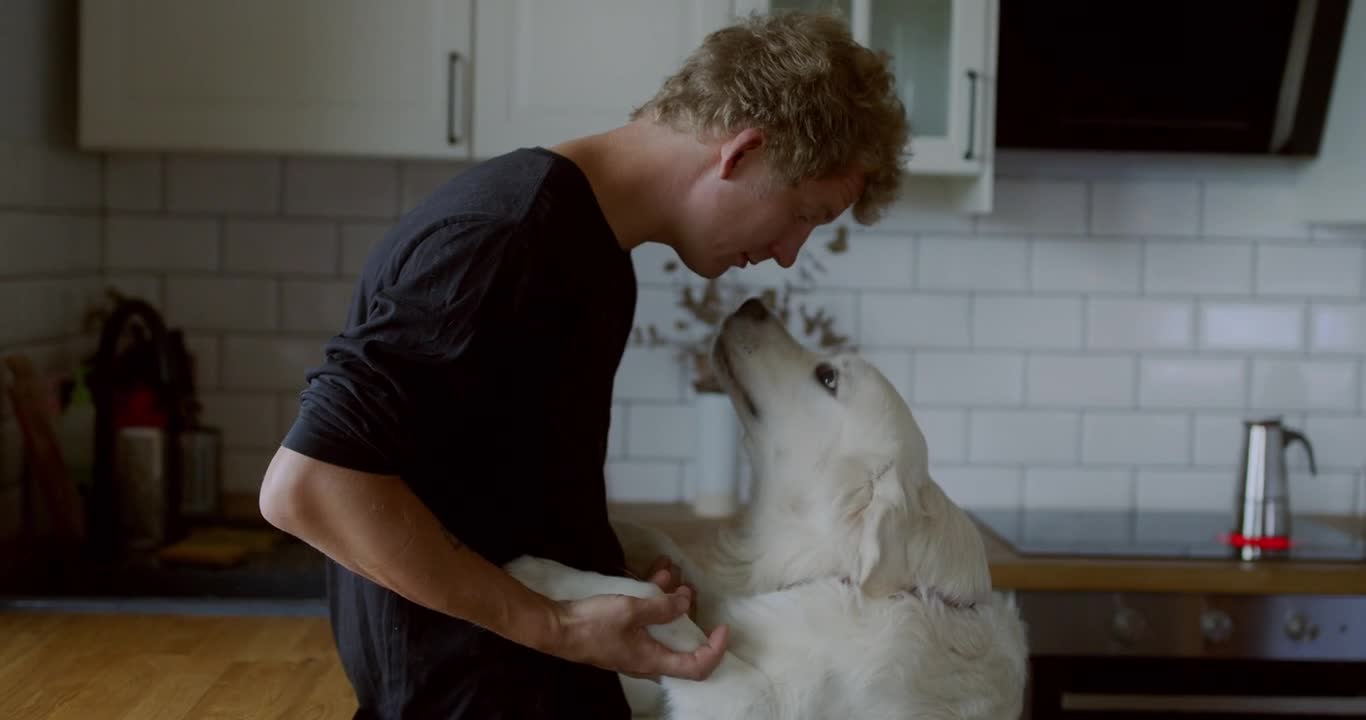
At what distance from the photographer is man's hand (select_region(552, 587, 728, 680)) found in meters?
1.21

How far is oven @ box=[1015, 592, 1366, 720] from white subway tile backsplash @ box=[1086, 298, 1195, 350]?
0.64 m

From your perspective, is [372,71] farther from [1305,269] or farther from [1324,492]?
[1324,492]

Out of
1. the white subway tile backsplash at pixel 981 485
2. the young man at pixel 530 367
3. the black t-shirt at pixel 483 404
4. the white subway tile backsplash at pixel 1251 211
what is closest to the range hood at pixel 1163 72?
the white subway tile backsplash at pixel 1251 211

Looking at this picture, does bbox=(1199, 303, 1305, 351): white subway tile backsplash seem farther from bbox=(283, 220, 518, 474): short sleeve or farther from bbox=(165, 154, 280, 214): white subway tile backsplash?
bbox=(283, 220, 518, 474): short sleeve

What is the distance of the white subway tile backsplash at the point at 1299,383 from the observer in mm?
2732

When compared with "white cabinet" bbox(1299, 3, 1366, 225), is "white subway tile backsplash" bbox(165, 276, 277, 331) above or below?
below

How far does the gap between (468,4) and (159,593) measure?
103cm

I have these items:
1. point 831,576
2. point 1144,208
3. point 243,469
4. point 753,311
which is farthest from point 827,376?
point 243,469

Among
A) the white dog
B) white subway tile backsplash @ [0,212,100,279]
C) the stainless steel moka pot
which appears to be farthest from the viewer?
the stainless steel moka pot

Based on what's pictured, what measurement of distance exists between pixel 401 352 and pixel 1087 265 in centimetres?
189

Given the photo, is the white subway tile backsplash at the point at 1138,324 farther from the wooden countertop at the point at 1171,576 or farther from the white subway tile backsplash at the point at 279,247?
the white subway tile backsplash at the point at 279,247

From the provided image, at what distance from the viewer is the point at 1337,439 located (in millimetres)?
2740

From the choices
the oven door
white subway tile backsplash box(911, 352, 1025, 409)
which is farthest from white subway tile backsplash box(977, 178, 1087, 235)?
the oven door

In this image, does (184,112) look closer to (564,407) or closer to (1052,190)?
(564,407)
